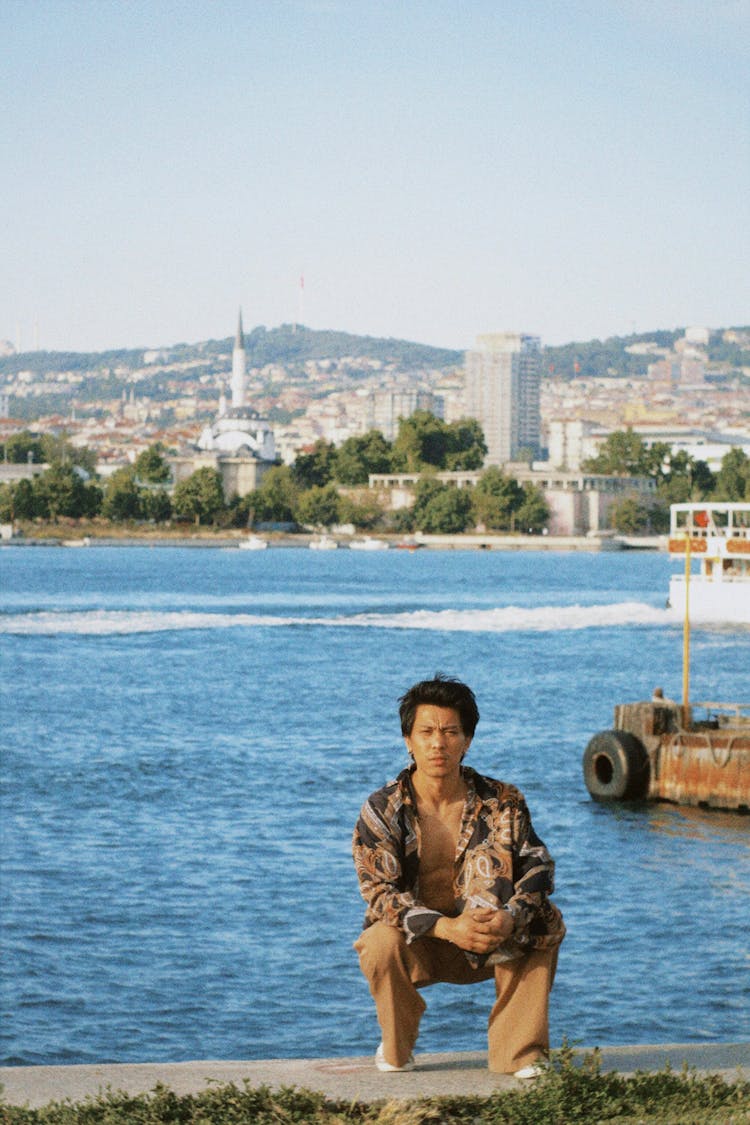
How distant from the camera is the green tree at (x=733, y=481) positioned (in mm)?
190750

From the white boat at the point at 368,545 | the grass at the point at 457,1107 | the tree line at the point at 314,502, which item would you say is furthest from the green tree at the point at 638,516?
the grass at the point at 457,1107

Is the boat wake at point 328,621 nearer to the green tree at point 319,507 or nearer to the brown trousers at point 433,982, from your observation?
the brown trousers at point 433,982

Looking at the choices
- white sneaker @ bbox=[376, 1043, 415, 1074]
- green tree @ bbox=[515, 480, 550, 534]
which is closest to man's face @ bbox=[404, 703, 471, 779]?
white sneaker @ bbox=[376, 1043, 415, 1074]

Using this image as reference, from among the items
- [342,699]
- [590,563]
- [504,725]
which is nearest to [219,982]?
[504,725]

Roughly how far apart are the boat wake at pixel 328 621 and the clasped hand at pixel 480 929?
5836 cm

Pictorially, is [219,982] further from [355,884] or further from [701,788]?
[701,788]

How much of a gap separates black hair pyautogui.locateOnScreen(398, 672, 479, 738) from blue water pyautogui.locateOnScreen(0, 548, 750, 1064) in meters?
4.85

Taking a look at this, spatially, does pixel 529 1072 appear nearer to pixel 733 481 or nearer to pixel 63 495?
pixel 63 495

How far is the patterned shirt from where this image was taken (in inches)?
229

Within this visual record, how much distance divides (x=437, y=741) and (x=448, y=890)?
0.48 metres

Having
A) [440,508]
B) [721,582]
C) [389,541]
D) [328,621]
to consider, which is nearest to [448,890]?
[721,582]

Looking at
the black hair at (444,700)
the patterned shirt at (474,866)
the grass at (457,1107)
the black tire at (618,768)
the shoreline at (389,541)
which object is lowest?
the black tire at (618,768)

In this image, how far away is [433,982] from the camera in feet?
19.4

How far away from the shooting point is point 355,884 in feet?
64.0
